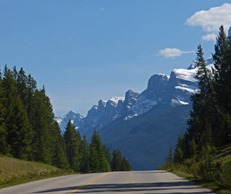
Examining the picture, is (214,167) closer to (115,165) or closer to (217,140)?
(217,140)

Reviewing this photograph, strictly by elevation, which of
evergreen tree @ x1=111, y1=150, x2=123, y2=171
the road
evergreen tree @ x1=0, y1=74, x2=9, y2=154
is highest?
evergreen tree @ x1=0, y1=74, x2=9, y2=154

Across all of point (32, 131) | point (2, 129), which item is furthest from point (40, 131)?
point (2, 129)

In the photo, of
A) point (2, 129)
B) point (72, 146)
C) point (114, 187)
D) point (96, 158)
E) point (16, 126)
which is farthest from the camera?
point (72, 146)

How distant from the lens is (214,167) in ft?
88.8

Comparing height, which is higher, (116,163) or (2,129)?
(2,129)

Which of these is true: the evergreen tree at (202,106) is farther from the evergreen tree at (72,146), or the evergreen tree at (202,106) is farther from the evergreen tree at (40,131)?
the evergreen tree at (72,146)

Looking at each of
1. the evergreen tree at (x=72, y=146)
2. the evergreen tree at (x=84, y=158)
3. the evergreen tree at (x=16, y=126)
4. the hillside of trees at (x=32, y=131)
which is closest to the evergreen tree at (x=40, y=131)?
the hillside of trees at (x=32, y=131)

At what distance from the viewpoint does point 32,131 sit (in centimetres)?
8569

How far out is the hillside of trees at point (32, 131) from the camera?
7469 centimetres

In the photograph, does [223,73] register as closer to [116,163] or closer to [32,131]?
[32,131]

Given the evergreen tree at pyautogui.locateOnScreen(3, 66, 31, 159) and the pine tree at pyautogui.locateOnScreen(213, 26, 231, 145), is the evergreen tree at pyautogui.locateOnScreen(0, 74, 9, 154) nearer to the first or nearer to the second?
the evergreen tree at pyautogui.locateOnScreen(3, 66, 31, 159)

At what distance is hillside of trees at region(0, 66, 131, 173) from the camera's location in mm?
74688

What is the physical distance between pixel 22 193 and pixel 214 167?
11041 mm

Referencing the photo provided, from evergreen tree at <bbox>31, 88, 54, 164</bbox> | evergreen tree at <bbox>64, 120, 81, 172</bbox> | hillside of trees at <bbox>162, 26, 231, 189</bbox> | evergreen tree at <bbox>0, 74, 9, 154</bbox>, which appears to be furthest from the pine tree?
evergreen tree at <bbox>64, 120, 81, 172</bbox>
